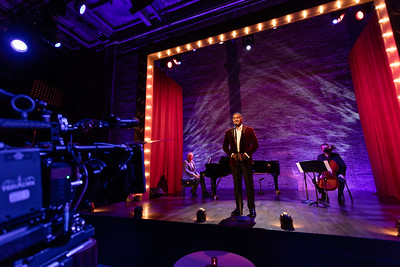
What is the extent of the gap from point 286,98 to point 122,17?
5.50 m

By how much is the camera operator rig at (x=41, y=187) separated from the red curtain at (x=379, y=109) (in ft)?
15.8

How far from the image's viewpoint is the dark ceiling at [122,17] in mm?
4320

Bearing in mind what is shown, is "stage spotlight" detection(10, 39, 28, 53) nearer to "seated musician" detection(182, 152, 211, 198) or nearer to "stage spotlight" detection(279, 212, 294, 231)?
"seated musician" detection(182, 152, 211, 198)

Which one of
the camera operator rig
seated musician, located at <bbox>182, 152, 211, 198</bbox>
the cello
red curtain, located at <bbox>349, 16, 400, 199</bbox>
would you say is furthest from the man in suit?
red curtain, located at <bbox>349, 16, 400, 199</bbox>

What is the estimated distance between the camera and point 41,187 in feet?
2.80

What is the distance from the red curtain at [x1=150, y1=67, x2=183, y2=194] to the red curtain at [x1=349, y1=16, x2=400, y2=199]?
15.5ft

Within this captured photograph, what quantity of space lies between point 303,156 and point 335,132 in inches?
41.1

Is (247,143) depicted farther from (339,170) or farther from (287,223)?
(339,170)

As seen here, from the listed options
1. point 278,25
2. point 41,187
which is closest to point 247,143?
point 41,187

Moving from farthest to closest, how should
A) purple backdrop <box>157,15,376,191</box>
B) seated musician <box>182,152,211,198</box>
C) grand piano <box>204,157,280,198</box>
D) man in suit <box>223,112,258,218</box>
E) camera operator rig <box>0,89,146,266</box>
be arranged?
purple backdrop <box>157,15,376,191</box>
seated musician <box>182,152,211,198</box>
grand piano <box>204,157,280,198</box>
man in suit <box>223,112,258,218</box>
camera operator rig <box>0,89,146,266</box>

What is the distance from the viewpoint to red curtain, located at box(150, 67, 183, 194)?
5.48 m

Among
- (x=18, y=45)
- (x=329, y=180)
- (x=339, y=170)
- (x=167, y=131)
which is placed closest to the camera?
(x=329, y=180)

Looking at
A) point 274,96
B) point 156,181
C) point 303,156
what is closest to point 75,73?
point 156,181

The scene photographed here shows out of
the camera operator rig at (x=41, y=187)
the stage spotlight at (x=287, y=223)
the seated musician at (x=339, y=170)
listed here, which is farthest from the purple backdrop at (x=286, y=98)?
the camera operator rig at (x=41, y=187)
